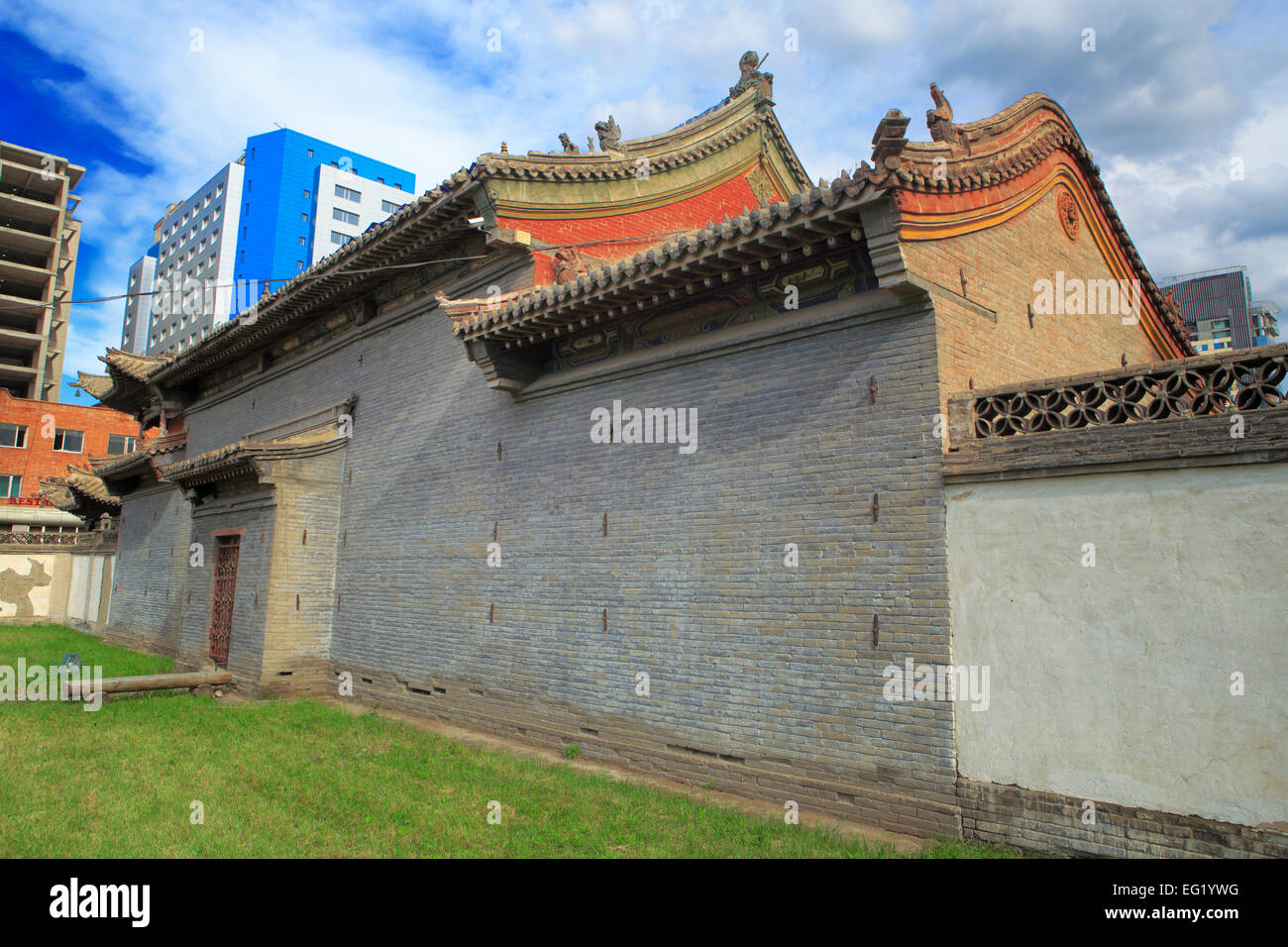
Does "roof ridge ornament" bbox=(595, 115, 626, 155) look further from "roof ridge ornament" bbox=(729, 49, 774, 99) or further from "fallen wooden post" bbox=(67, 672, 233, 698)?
"fallen wooden post" bbox=(67, 672, 233, 698)

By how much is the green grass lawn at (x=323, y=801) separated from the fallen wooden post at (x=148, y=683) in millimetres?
825

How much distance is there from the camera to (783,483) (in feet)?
22.0

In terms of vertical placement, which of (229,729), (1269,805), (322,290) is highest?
(322,290)

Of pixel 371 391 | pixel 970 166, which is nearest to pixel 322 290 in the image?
pixel 371 391

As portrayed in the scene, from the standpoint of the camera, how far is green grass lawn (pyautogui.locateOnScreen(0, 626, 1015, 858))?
5324 mm

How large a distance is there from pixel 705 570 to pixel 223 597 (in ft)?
32.2

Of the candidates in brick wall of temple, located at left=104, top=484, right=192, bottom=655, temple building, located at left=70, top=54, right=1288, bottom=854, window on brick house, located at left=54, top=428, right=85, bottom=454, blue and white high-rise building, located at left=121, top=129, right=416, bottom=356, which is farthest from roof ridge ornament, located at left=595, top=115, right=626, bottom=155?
blue and white high-rise building, located at left=121, top=129, right=416, bottom=356

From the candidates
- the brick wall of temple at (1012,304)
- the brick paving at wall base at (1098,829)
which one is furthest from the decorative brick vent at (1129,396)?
the brick paving at wall base at (1098,829)

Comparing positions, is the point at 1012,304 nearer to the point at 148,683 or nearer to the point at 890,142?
the point at 890,142

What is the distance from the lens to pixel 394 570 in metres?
11.2

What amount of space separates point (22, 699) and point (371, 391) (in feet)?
21.1

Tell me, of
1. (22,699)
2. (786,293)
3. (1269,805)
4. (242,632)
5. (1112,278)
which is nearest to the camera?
(1269,805)

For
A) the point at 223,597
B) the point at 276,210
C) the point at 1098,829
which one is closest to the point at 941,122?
the point at 1098,829
